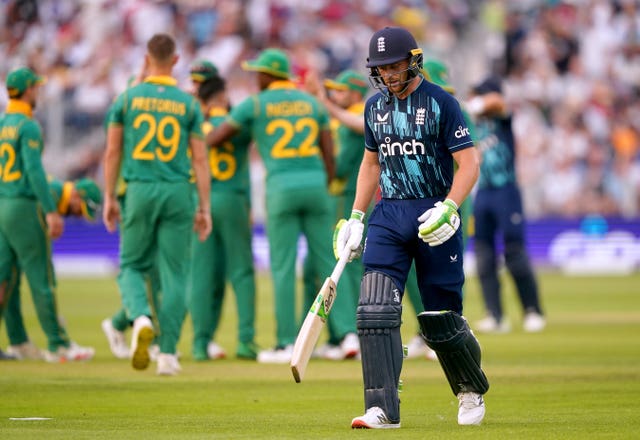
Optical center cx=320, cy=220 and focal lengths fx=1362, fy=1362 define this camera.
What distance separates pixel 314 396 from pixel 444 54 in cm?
2059

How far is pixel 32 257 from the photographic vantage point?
40.1ft

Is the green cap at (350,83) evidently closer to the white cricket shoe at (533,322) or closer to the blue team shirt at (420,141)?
the white cricket shoe at (533,322)

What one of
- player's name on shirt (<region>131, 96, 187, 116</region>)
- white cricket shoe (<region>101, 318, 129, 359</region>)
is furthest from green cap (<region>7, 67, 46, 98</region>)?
white cricket shoe (<region>101, 318, 129, 359</region>)

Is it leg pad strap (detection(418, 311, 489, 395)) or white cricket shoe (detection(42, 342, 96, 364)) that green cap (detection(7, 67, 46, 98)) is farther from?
leg pad strap (detection(418, 311, 489, 395))

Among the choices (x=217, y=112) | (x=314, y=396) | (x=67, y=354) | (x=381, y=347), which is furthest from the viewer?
(x=217, y=112)

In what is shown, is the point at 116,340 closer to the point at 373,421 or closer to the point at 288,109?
the point at 288,109

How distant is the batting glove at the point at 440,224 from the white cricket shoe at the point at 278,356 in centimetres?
520

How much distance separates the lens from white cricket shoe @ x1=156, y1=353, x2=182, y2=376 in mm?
10930

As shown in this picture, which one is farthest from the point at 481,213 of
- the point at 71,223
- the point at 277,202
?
the point at 71,223

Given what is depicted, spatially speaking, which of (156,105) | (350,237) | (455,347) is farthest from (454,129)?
(156,105)

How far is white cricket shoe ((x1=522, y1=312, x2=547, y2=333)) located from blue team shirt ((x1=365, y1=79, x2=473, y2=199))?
8.41 meters

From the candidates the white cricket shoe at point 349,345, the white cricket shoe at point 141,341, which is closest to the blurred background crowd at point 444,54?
the white cricket shoe at point 349,345

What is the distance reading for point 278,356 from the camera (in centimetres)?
1258

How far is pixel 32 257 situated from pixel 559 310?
29.6ft
